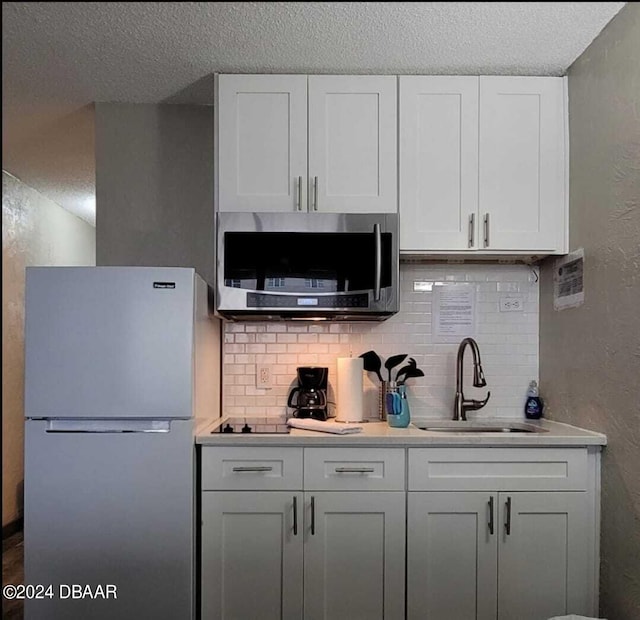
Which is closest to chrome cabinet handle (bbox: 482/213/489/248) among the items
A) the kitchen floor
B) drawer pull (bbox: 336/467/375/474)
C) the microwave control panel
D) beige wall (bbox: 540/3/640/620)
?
beige wall (bbox: 540/3/640/620)

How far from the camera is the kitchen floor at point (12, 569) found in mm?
2870

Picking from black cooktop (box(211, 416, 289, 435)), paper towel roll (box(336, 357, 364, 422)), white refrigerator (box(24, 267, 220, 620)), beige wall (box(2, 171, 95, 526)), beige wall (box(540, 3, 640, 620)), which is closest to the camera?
Result: beige wall (box(540, 3, 640, 620))

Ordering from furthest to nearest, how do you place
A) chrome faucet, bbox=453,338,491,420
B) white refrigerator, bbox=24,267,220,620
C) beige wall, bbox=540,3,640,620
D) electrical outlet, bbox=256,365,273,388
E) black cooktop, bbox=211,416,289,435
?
electrical outlet, bbox=256,365,273,388 → chrome faucet, bbox=453,338,491,420 → black cooktop, bbox=211,416,289,435 → white refrigerator, bbox=24,267,220,620 → beige wall, bbox=540,3,640,620

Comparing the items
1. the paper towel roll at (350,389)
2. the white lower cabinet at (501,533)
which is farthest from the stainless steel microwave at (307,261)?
the white lower cabinet at (501,533)

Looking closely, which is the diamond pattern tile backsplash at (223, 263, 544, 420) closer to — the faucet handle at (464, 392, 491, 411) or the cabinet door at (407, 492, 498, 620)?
the faucet handle at (464, 392, 491, 411)

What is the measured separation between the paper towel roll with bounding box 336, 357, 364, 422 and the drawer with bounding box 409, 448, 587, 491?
1.48 feet

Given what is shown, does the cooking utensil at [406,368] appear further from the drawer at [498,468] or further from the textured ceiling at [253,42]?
the textured ceiling at [253,42]

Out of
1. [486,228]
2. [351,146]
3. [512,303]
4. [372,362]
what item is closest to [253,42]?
[351,146]

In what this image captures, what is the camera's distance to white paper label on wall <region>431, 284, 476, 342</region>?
293cm

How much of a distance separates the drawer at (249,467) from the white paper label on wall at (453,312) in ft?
3.35

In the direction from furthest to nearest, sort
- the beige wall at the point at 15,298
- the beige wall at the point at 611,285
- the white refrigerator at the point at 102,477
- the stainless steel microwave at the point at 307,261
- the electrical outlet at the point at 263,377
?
1. the beige wall at the point at 15,298
2. the electrical outlet at the point at 263,377
3. the stainless steel microwave at the point at 307,261
4. the white refrigerator at the point at 102,477
5. the beige wall at the point at 611,285

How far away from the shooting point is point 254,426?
2562 millimetres

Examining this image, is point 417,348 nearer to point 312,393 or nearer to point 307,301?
point 312,393

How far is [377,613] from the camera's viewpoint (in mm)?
2254
